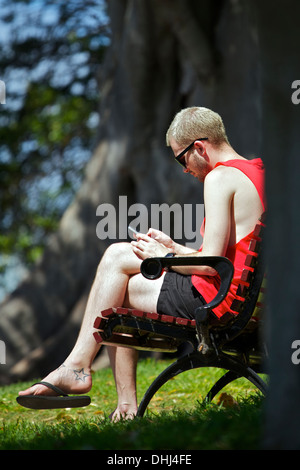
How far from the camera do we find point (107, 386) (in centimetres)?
567

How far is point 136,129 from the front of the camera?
9.55 meters

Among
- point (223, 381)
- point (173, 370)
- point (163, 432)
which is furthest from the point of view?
point (223, 381)

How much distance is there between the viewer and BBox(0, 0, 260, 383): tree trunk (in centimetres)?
833

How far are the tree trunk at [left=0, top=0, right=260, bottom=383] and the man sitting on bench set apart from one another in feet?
13.8

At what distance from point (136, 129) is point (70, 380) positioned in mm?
6266

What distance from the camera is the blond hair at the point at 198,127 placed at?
3807 mm

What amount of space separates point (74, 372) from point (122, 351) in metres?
0.31

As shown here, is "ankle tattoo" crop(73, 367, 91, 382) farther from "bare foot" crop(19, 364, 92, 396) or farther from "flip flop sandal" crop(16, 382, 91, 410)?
"flip flop sandal" crop(16, 382, 91, 410)
